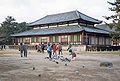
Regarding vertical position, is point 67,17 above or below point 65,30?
above

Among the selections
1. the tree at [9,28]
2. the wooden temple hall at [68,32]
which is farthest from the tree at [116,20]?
the tree at [9,28]

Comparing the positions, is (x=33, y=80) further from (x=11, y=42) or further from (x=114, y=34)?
(x=11, y=42)

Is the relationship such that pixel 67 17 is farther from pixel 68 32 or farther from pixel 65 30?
pixel 68 32

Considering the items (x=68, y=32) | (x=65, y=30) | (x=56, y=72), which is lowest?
(x=56, y=72)

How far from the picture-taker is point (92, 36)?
4984cm

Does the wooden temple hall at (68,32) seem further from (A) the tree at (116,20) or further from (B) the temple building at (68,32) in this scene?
(A) the tree at (116,20)

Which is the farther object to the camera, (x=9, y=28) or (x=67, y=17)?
(x=9, y=28)

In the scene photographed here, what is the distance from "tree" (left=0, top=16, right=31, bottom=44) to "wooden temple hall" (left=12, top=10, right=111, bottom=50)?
6.05 metres

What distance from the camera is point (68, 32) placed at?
156 ft

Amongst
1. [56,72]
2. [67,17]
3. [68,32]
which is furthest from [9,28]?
[56,72]

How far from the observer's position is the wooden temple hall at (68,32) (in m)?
47.7

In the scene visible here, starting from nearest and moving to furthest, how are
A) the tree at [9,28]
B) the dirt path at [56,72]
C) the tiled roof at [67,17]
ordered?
the dirt path at [56,72] → the tiled roof at [67,17] → the tree at [9,28]

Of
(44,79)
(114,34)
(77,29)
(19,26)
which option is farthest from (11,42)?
(44,79)

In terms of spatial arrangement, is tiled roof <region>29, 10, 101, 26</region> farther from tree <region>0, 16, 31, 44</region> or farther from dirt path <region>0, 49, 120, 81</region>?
dirt path <region>0, 49, 120, 81</region>
